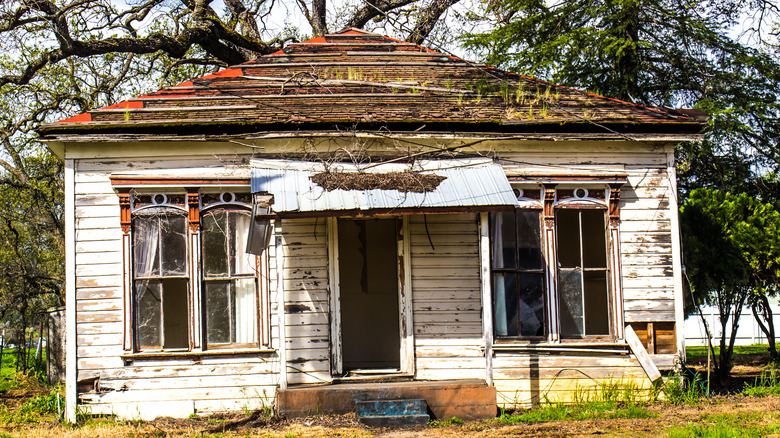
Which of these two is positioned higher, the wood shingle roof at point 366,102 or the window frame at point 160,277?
the wood shingle roof at point 366,102

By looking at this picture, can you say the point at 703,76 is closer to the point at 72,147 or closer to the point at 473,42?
the point at 473,42

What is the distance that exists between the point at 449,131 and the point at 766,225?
4.91m

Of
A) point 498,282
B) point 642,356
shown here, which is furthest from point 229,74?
point 642,356

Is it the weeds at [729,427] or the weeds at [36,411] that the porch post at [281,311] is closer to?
the weeds at [36,411]

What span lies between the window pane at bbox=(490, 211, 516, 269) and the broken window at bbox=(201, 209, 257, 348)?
10.5 feet

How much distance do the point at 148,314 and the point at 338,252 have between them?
2548 mm

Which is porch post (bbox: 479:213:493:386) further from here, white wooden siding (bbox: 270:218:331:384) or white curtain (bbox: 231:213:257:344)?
white curtain (bbox: 231:213:257:344)

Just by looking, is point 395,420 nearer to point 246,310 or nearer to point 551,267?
point 246,310

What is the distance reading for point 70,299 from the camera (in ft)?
28.3

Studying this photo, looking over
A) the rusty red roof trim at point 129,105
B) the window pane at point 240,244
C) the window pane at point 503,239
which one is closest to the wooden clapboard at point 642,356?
the window pane at point 503,239

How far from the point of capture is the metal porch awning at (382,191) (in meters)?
7.88

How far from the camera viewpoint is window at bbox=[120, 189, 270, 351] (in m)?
8.83

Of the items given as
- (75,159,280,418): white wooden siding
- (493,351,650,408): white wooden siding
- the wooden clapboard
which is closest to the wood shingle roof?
(75,159,280,418): white wooden siding

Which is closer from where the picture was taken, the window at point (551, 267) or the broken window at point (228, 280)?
the broken window at point (228, 280)
